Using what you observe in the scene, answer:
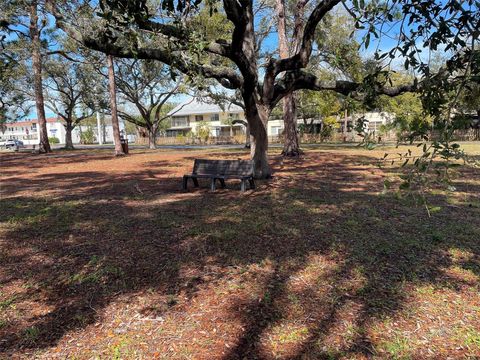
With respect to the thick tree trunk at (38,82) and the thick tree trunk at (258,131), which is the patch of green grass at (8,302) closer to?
the thick tree trunk at (258,131)

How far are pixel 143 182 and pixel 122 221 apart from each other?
16.4 feet

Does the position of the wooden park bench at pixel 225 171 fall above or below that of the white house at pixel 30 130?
below

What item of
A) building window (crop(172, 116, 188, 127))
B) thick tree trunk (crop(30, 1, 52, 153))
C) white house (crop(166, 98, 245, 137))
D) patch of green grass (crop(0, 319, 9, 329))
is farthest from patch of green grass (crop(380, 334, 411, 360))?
building window (crop(172, 116, 188, 127))

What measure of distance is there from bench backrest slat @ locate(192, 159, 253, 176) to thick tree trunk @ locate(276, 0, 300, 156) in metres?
8.66

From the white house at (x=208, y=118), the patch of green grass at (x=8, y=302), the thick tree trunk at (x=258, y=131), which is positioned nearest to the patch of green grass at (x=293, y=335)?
the patch of green grass at (x=8, y=302)

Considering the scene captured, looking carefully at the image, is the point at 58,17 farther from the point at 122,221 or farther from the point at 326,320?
the point at 326,320

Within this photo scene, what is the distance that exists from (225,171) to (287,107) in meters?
9.96

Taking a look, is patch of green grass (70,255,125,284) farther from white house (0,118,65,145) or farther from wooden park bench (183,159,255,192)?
white house (0,118,65,145)

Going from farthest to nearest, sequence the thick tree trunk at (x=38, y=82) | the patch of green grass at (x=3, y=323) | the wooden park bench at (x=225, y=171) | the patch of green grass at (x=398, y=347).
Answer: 1. the thick tree trunk at (x=38, y=82)
2. the wooden park bench at (x=225, y=171)
3. the patch of green grass at (x=3, y=323)
4. the patch of green grass at (x=398, y=347)

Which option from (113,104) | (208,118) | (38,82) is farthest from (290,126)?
(208,118)

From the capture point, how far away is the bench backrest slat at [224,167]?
909 cm

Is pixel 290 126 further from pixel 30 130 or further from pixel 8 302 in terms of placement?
pixel 30 130

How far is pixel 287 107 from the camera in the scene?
59.9 feet

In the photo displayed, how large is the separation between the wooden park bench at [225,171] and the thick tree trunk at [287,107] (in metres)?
8.68
